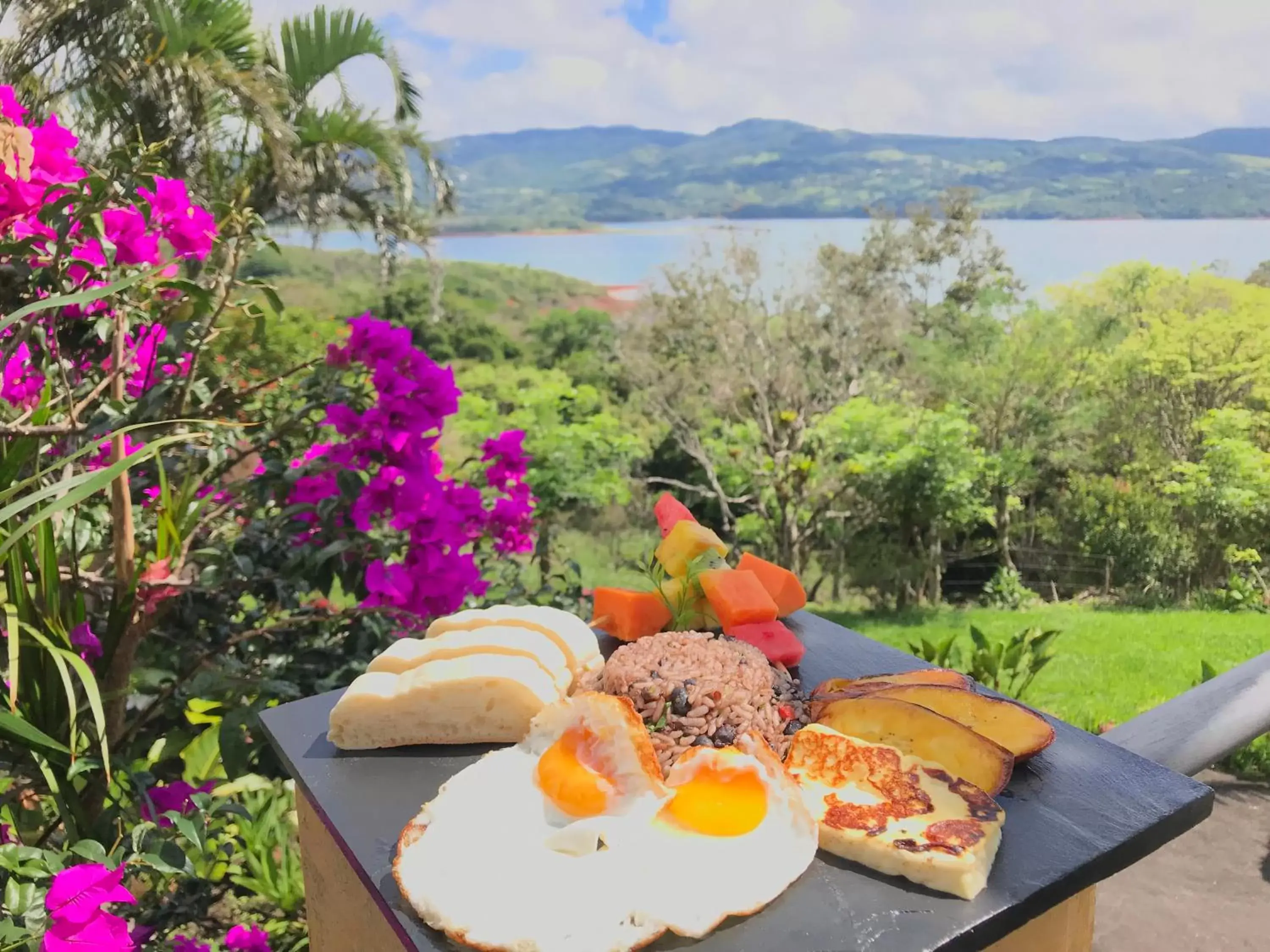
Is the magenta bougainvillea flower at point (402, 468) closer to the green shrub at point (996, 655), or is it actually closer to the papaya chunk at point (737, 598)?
the papaya chunk at point (737, 598)

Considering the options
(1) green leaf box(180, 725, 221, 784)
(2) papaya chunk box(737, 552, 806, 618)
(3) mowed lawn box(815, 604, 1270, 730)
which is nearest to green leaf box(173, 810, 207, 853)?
(2) papaya chunk box(737, 552, 806, 618)

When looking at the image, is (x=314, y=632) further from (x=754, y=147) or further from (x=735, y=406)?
(x=754, y=147)

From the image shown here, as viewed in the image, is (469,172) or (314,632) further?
(469,172)

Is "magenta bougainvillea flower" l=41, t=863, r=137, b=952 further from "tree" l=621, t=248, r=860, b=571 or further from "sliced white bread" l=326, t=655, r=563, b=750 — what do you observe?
"tree" l=621, t=248, r=860, b=571

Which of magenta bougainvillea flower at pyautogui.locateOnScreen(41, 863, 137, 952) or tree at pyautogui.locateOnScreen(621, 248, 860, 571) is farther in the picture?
tree at pyautogui.locateOnScreen(621, 248, 860, 571)

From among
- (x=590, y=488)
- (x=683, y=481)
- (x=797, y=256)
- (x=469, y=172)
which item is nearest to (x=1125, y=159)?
(x=797, y=256)

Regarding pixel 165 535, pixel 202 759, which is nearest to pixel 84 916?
pixel 165 535
